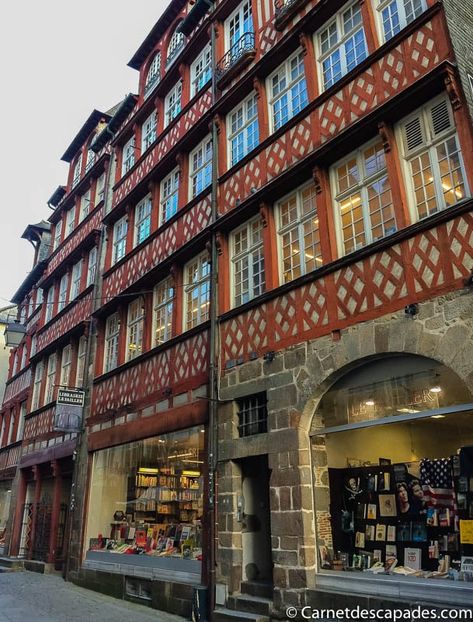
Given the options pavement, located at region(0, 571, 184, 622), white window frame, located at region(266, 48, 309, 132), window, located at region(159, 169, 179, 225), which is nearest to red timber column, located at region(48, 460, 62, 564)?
pavement, located at region(0, 571, 184, 622)

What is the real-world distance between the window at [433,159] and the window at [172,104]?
7825mm

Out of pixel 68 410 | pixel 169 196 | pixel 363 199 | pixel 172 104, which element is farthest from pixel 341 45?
pixel 68 410

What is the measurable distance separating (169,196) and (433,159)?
7386mm

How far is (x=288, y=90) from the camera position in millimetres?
9500

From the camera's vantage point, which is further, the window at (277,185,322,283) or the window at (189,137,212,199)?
the window at (189,137,212,199)

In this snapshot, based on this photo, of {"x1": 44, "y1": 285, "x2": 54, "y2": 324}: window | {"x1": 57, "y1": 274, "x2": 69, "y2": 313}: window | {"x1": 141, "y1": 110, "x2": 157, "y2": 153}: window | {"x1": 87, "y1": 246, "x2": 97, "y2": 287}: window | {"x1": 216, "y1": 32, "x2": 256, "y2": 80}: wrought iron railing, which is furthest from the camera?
{"x1": 44, "y1": 285, "x2": 54, "y2": 324}: window

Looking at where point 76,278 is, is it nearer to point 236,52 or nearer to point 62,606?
point 236,52

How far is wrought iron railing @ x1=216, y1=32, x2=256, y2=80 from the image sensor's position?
10.6 meters

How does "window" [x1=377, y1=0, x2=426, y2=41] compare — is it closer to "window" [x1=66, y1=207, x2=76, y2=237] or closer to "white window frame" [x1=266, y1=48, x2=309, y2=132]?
"white window frame" [x1=266, y1=48, x2=309, y2=132]

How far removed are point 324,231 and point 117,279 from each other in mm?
7600

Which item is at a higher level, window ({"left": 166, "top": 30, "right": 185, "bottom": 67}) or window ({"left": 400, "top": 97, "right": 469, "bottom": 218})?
window ({"left": 166, "top": 30, "right": 185, "bottom": 67})

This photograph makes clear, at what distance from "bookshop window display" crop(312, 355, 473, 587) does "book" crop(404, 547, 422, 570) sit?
11 millimetres

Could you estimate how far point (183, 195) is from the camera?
39.1ft

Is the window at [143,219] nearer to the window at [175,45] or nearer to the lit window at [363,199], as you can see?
the window at [175,45]
